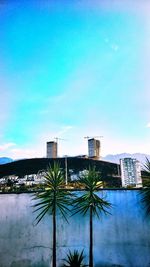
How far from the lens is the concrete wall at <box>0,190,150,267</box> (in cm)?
1029

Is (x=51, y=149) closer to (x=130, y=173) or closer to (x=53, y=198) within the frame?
(x=130, y=173)

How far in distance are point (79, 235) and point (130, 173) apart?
535 cm

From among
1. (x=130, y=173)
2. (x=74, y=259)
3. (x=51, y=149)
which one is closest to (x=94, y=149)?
(x=51, y=149)

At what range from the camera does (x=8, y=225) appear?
38.3 ft

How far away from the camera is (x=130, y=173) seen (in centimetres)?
1438

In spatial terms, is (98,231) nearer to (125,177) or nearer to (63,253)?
(63,253)

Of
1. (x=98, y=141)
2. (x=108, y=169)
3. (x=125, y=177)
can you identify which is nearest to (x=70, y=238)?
(x=125, y=177)

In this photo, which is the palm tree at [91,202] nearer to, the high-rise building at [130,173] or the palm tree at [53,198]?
the palm tree at [53,198]

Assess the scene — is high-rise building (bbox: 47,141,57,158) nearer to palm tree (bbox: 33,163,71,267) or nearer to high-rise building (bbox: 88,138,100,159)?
high-rise building (bbox: 88,138,100,159)

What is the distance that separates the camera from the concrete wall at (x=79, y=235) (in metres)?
10.3

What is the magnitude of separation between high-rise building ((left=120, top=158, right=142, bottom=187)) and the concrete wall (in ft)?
11.5

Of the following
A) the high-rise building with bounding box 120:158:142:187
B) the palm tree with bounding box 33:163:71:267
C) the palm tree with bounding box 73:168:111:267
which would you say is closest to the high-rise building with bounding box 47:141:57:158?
the high-rise building with bounding box 120:158:142:187

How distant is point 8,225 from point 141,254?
21.6 ft

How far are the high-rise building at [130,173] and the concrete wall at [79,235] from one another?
3.50m
